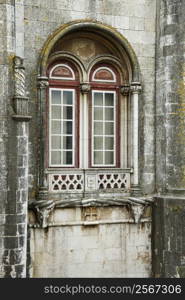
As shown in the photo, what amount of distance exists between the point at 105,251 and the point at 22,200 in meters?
2.76

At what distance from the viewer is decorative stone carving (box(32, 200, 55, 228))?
11.4 m

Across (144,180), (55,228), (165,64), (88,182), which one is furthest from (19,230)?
(165,64)

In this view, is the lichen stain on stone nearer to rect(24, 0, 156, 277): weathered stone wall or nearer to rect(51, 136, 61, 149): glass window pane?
rect(24, 0, 156, 277): weathered stone wall

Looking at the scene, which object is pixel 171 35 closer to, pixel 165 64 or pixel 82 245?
pixel 165 64

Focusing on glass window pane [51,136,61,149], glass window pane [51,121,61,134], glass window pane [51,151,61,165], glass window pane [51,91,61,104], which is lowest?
glass window pane [51,151,61,165]

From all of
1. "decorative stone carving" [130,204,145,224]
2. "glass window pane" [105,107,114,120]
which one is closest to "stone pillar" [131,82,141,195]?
"decorative stone carving" [130,204,145,224]

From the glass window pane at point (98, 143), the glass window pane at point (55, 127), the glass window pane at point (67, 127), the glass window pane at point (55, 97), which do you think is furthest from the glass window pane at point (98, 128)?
the glass window pane at point (55, 97)

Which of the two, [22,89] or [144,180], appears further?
[144,180]

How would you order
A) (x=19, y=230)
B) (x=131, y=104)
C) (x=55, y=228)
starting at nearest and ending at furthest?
1. (x=19, y=230)
2. (x=55, y=228)
3. (x=131, y=104)

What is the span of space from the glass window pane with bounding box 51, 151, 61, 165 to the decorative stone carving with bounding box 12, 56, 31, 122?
73.4 inches

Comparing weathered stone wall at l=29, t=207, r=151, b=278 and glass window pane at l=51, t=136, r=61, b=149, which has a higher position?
glass window pane at l=51, t=136, r=61, b=149

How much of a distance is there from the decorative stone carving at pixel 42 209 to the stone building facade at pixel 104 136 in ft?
0.08

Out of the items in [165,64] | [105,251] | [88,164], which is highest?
[165,64]

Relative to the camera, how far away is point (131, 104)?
495 inches
